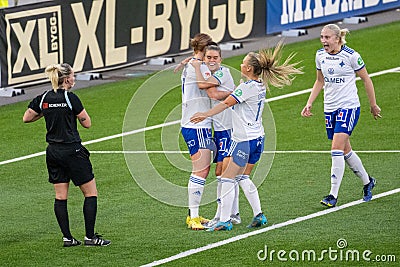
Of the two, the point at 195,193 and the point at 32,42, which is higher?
the point at 32,42

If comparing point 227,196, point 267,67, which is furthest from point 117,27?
point 227,196

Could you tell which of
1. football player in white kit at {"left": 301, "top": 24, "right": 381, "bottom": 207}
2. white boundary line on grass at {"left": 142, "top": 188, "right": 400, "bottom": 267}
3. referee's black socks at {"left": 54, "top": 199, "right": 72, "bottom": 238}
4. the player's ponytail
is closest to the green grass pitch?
white boundary line on grass at {"left": 142, "top": 188, "right": 400, "bottom": 267}

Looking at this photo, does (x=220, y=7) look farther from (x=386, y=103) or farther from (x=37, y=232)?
(x=37, y=232)

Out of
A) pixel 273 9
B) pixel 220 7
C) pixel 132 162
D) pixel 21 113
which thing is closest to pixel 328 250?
pixel 132 162

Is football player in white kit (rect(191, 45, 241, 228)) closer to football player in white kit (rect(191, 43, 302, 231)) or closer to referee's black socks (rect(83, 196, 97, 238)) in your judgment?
football player in white kit (rect(191, 43, 302, 231))

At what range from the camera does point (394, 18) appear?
95.1 feet

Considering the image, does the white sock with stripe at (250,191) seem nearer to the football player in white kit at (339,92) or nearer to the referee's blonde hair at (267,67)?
the referee's blonde hair at (267,67)

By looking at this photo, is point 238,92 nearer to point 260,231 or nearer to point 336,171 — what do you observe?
point 260,231

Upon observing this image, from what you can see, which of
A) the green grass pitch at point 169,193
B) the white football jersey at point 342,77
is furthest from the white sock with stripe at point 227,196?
the white football jersey at point 342,77

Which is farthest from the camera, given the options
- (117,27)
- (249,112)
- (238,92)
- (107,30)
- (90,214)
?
(117,27)

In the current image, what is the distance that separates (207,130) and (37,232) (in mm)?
2261

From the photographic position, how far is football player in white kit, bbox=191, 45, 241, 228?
459 inches

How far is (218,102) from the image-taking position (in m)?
11.8

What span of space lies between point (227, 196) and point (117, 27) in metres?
11.2
